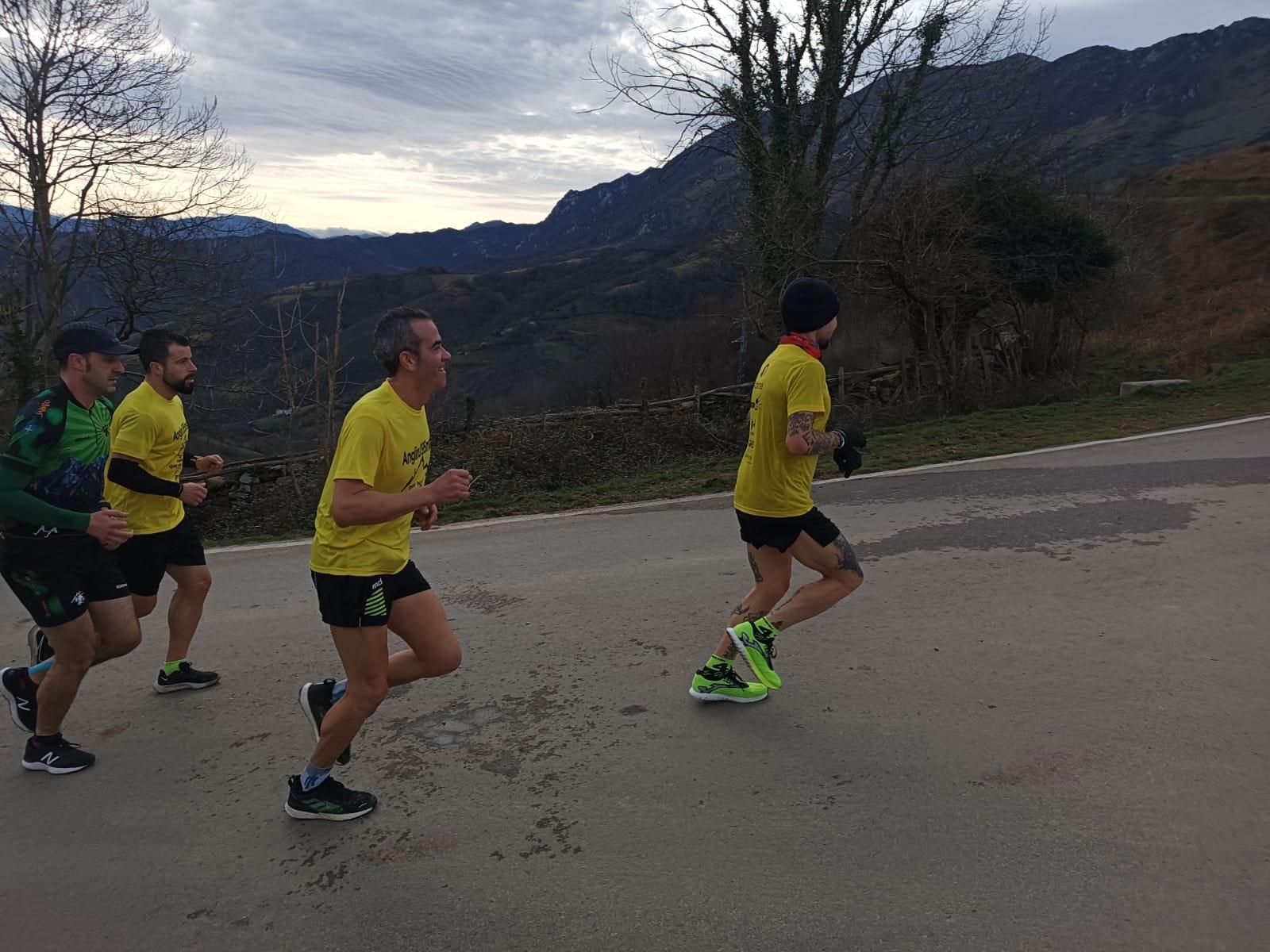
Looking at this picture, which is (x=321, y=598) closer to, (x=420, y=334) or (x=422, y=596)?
(x=422, y=596)

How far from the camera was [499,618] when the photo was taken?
525cm

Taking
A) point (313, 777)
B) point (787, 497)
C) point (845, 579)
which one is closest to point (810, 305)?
point (787, 497)

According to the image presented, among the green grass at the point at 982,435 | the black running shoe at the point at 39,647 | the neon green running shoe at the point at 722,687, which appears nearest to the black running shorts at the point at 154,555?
the black running shoe at the point at 39,647

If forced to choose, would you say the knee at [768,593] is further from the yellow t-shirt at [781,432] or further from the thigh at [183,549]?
the thigh at [183,549]

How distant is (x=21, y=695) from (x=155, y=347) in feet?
5.70

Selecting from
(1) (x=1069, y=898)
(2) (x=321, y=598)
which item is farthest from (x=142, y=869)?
(1) (x=1069, y=898)

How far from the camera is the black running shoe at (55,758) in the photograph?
358 cm

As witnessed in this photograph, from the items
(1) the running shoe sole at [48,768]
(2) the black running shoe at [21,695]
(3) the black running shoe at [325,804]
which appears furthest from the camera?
(2) the black running shoe at [21,695]

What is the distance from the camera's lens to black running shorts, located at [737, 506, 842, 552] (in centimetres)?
381

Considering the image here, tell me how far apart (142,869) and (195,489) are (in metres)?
1.91

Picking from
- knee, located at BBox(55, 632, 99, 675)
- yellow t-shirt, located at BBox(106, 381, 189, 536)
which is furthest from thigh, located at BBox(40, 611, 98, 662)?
yellow t-shirt, located at BBox(106, 381, 189, 536)

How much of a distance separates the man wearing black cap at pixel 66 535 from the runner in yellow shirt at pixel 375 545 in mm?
1158

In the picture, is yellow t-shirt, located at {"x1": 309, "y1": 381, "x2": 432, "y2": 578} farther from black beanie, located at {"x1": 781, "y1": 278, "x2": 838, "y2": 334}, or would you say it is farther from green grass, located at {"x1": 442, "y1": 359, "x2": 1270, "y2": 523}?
green grass, located at {"x1": 442, "y1": 359, "x2": 1270, "y2": 523}

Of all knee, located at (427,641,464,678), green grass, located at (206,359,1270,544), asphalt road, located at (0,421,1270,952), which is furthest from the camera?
green grass, located at (206,359,1270,544)
